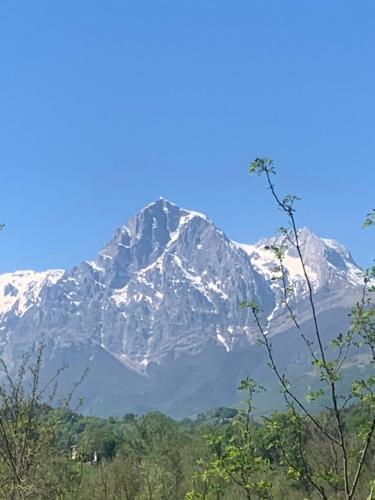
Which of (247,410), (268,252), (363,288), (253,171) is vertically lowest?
(247,410)

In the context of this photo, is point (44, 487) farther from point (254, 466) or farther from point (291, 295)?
point (291, 295)

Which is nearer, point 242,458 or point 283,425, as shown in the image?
→ point 283,425

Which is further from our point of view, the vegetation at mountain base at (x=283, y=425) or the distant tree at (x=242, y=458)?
the distant tree at (x=242, y=458)

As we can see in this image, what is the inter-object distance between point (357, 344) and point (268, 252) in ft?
5.37

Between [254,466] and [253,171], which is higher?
[253,171]

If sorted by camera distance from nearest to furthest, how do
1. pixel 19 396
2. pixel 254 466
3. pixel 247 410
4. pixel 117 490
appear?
pixel 254 466, pixel 247 410, pixel 19 396, pixel 117 490

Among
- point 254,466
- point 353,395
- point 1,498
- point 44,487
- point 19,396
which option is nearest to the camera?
point 353,395

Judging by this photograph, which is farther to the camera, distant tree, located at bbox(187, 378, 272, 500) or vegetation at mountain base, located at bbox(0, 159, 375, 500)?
distant tree, located at bbox(187, 378, 272, 500)

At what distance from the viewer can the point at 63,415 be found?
1797 centimetres

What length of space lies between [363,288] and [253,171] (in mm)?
1941

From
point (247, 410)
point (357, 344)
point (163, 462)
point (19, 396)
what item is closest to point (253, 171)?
point (357, 344)

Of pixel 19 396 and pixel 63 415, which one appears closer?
pixel 19 396

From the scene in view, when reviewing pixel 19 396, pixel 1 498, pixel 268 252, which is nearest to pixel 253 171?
pixel 268 252

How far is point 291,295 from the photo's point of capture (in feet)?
27.7
